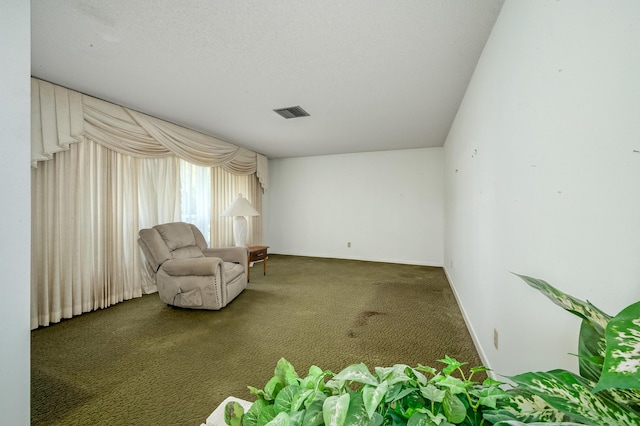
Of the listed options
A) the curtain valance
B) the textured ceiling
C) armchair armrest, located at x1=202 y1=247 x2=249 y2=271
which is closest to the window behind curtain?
the curtain valance

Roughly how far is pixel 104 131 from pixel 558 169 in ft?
12.6

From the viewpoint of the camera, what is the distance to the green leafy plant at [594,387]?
264 millimetres

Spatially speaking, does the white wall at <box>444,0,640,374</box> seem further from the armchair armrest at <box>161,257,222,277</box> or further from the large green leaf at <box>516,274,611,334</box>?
the armchair armrest at <box>161,257,222,277</box>

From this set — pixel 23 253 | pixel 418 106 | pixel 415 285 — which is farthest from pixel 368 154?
pixel 23 253

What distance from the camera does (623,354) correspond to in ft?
0.88

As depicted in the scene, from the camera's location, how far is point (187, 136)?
3758 millimetres

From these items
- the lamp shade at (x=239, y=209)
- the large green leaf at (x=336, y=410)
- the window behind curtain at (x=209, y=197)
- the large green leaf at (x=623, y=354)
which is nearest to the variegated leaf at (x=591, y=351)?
the large green leaf at (x=623, y=354)

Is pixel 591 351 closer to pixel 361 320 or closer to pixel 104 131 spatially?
pixel 361 320

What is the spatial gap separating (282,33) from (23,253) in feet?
5.92

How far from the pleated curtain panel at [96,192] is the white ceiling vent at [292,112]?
5.14 feet

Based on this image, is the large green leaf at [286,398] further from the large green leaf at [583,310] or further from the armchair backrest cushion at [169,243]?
the armchair backrest cushion at [169,243]

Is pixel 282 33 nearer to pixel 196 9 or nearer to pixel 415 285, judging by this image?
pixel 196 9

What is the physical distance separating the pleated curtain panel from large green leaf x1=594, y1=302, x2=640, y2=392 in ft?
11.7

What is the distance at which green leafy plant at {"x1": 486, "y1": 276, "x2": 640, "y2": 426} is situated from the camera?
26cm
